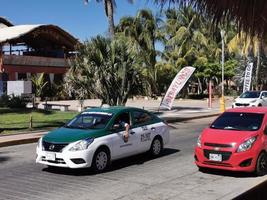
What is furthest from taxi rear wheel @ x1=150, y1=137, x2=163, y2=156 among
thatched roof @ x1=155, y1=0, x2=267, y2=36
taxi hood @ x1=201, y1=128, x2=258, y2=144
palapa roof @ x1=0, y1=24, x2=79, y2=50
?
palapa roof @ x1=0, y1=24, x2=79, y2=50

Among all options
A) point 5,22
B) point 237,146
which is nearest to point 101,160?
point 237,146

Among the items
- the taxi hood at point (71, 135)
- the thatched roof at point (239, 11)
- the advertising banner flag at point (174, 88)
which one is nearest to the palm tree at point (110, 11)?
the advertising banner flag at point (174, 88)

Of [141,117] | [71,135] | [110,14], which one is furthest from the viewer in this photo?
[110,14]

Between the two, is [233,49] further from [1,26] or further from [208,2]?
[208,2]

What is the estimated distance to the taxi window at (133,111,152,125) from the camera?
12.1 metres

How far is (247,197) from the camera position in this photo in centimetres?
528

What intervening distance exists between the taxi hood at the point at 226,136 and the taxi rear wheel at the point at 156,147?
95.9 inches

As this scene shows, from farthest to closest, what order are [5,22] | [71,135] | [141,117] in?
1. [5,22]
2. [141,117]
3. [71,135]

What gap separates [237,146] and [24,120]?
15379 millimetres

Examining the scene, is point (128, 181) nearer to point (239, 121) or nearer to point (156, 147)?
point (239, 121)

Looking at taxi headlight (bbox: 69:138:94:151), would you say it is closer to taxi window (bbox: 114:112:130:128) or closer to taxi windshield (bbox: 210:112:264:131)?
taxi window (bbox: 114:112:130:128)

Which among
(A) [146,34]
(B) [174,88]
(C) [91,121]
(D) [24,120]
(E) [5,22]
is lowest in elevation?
(D) [24,120]

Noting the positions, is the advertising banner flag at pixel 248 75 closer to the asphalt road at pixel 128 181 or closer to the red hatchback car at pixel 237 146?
the asphalt road at pixel 128 181

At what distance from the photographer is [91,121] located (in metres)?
11.4
